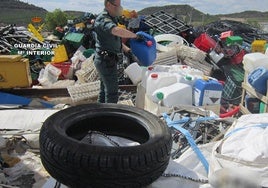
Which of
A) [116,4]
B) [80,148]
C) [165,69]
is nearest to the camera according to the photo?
[80,148]

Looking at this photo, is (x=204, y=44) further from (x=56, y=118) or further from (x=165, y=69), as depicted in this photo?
(x=56, y=118)

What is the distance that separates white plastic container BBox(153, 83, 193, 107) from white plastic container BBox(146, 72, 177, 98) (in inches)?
4.3

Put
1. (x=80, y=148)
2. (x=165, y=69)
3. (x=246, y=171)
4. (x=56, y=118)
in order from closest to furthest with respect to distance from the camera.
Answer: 1. (x=246, y=171)
2. (x=80, y=148)
3. (x=56, y=118)
4. (x=165, y=69)

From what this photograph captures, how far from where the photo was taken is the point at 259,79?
13.0 ft

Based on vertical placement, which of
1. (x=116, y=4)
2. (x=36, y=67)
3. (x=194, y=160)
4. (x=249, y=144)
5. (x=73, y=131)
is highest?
(x=116, y=4)

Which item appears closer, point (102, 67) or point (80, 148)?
point (80, 148)

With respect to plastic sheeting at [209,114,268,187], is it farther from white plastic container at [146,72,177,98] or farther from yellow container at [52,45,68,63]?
yellow container at [52,45,68,63]

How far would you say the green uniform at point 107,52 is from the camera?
3.98m

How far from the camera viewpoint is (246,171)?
188cm

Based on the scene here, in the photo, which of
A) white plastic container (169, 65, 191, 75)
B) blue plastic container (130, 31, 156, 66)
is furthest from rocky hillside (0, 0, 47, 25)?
white plastic container (169, 65, 191, 75)

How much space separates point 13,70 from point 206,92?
119 inches

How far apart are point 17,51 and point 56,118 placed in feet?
18.2

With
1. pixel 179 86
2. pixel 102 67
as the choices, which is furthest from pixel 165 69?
pixel 102 67

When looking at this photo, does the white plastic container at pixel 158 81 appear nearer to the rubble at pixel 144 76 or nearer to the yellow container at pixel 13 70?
the rubble at pixel 144 76
